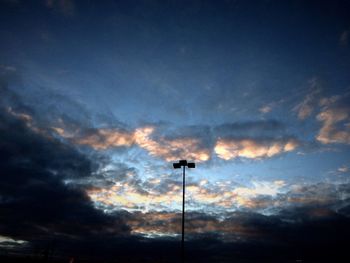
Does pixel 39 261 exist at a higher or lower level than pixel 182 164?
lower

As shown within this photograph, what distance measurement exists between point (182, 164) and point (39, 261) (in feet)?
55.2

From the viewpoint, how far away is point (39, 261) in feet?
86.3

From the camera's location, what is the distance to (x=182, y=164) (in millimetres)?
27859
